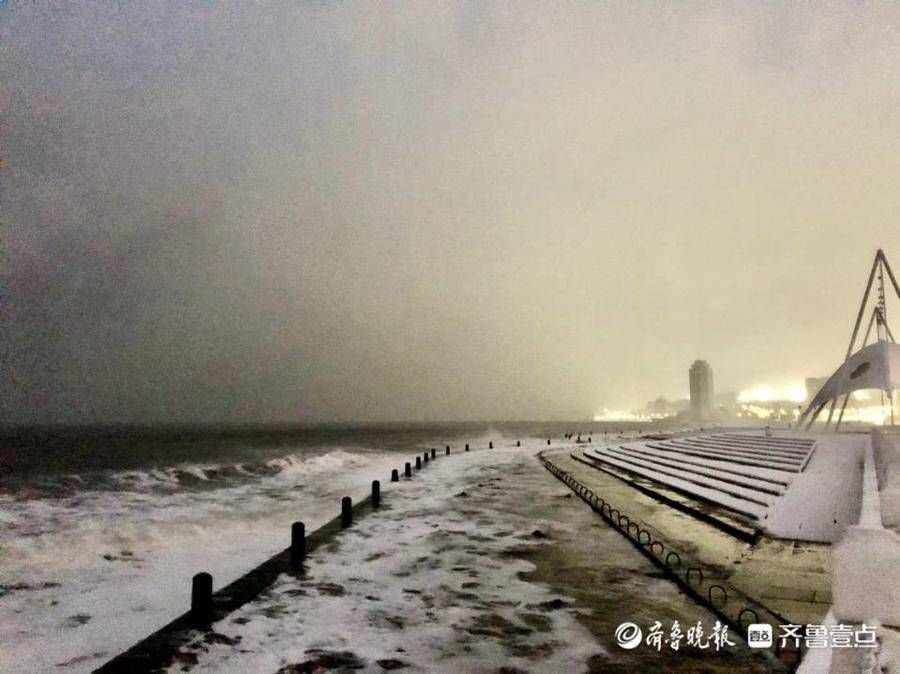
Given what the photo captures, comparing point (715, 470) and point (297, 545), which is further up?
point (715, 470)

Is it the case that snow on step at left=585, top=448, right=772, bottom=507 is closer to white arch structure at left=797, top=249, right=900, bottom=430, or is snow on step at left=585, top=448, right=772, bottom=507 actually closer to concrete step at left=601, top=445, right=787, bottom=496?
concrete step at left=601, top=445, right=787, bottom=496

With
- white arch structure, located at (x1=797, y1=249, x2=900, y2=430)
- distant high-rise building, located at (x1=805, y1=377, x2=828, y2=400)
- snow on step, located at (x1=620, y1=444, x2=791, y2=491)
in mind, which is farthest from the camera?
distant high-rise building, located at (x1=805, y1=377, x2=828, y2=400)

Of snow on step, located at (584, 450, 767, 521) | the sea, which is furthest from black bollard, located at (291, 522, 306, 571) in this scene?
snow on step, located at (584, 450, 767, 521)

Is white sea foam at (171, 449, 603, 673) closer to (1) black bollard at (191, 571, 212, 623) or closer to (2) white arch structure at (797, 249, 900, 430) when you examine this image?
(1) black bollard at (191, 571, 212, 623)

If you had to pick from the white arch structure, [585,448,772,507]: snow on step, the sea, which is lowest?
the sea

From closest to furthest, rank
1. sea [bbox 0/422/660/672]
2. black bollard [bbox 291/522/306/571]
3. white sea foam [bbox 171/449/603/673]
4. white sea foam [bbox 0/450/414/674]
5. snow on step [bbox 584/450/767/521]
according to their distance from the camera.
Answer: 1. white sea foam [bbox 171/449/603/673]
2. white sea foam [bbox 0/450/414/674]
3. sea [bbox 0/422/660/672]
4. black bollard [bbox 291/522/306/571]
5. snow on step [bbox 584/450/767/521]

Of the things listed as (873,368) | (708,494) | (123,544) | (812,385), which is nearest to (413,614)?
(708,494)

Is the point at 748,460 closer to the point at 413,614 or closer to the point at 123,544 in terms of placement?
the point at 413,614

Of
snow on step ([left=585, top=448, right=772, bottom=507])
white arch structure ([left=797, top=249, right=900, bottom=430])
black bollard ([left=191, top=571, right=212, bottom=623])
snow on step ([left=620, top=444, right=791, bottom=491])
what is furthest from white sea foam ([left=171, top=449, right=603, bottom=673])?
white arch structure ([left=797, top=249, right=900, bottom=430])

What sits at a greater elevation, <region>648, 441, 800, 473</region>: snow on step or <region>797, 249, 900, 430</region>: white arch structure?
<region>797, 249, 900, 430</region>: white arch structure

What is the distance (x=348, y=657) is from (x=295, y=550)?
5.72m

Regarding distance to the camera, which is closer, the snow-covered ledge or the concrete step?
the snow-covered ledge

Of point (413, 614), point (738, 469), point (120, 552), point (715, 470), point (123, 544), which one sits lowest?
point (123, 544)

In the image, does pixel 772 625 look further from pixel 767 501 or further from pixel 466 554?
pixel 767 501
